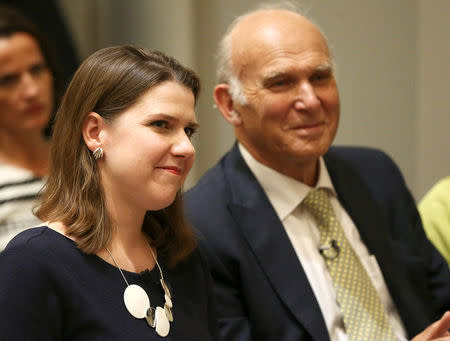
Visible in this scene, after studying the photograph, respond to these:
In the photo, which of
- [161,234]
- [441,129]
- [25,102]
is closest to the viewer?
[161,234]

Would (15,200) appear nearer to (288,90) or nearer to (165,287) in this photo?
(288,90)

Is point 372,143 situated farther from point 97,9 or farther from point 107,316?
point 107,316

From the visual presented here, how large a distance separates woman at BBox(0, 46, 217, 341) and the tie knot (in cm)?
71

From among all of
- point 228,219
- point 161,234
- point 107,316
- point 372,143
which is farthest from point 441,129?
point 107,316

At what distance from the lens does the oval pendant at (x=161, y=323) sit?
1.38 metres

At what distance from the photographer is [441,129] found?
337cm

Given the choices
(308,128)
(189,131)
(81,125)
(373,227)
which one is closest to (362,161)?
(373,227)

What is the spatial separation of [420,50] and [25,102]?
6.35ft

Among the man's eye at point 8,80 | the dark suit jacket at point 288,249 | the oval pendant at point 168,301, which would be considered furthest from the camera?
the man's eye at point 8,80

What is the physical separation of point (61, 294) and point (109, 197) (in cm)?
23

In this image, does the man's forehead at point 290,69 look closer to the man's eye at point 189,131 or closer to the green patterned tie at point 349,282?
the green patterned tie at point 349,282

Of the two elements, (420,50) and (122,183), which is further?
(420,50)

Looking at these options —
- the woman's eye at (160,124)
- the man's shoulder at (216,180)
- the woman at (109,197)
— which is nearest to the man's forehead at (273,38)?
the man's shoulder at (216,180)

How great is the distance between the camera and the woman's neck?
9.24ft
